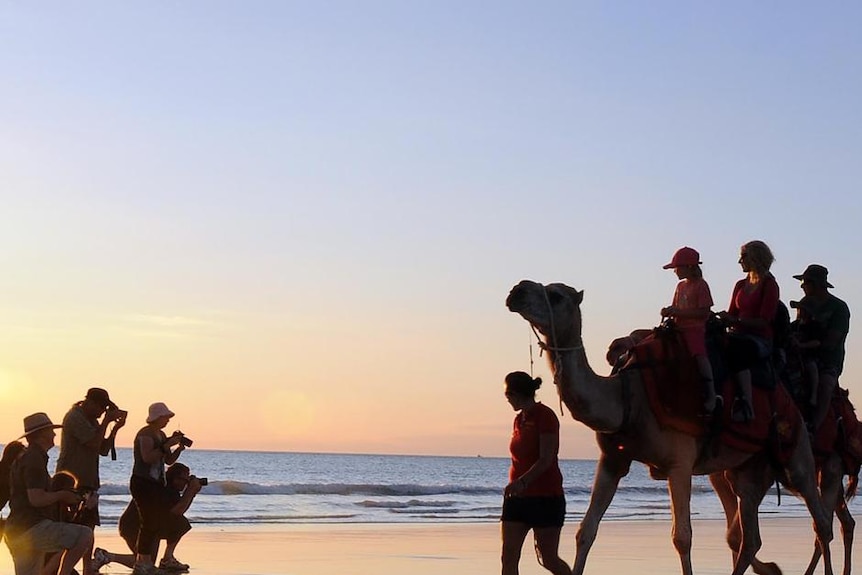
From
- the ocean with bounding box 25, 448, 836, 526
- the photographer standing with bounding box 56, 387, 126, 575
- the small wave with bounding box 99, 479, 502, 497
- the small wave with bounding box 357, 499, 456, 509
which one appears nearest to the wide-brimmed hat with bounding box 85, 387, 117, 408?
the photographer standing with bounding box 56, 387, 126, 575

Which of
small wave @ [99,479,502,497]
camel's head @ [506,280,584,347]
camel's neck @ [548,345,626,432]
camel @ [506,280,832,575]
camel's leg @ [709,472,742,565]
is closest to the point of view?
camel's head @ [506,280,584,347]

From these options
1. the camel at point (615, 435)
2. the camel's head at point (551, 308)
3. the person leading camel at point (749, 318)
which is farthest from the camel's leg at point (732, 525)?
the camel's head at point (551, 308)

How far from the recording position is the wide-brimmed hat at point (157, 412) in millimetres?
15445

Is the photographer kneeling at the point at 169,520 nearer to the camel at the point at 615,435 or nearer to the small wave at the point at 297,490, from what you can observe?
the camel at the point at 615,435

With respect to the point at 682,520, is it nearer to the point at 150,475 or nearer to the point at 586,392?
the point at 586,392

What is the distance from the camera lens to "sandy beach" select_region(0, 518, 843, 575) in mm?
17703

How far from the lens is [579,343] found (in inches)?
443

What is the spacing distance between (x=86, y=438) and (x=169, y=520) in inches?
112

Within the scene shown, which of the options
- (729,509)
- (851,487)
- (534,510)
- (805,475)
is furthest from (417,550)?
(534,510)

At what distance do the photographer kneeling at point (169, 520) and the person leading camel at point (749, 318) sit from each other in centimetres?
626

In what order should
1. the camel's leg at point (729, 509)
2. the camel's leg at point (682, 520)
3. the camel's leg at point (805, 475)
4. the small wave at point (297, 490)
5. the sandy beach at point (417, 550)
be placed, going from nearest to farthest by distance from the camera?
1. the camel's leg at point (682, 520)
2. the camel's leg at point (805, 475)
3. the camel's leg at point (729, 509)
4. the sandy beach at point (417, 550)
5. the small wave at point (297, 490)

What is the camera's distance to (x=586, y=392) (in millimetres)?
11328

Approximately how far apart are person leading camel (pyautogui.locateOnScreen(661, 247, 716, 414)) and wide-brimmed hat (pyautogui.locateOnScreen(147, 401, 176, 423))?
19.5 feet

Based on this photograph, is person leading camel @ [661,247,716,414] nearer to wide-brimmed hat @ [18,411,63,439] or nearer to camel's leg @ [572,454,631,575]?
camel's leg @ [572,454,631,575]
